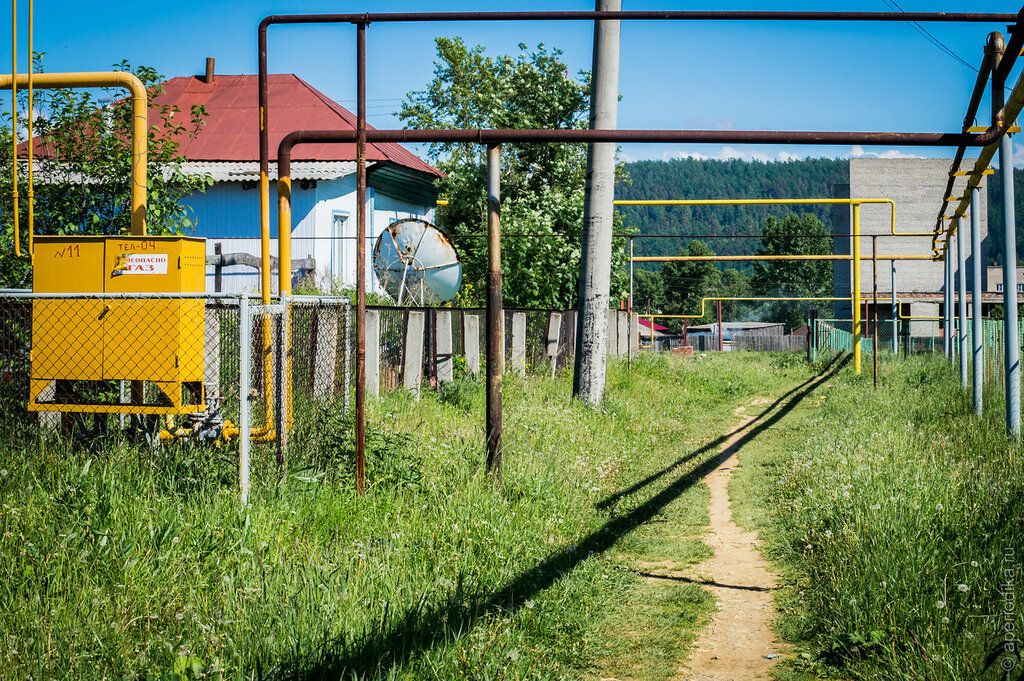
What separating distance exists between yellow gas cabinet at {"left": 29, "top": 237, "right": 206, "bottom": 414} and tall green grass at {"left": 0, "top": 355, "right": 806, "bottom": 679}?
48 centimetres

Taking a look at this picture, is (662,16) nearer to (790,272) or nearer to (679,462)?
(679,462)

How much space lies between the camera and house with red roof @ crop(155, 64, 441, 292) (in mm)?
18938

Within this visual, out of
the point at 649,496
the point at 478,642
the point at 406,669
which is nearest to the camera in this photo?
the point at 406,669

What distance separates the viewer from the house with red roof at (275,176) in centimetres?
1894

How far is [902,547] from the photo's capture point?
174 inches

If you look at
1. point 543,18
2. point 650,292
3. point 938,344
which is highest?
point 650,292

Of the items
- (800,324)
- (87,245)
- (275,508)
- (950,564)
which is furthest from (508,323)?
(800,324)

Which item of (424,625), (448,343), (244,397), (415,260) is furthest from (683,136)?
(415,260)

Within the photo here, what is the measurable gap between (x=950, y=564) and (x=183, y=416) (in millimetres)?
5473

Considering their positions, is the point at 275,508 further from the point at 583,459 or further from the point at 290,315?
the point at 583,459

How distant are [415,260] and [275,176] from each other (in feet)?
22.3

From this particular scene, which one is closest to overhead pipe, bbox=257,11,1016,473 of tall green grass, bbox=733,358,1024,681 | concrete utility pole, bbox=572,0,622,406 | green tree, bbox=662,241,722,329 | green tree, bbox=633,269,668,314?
tall green grass, bbox=733,358,1024,681

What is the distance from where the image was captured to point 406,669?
10.9 ft

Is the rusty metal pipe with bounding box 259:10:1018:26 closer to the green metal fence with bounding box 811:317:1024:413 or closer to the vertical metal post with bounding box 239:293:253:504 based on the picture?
the vertical metal post with bounding box 239:293:253:504
